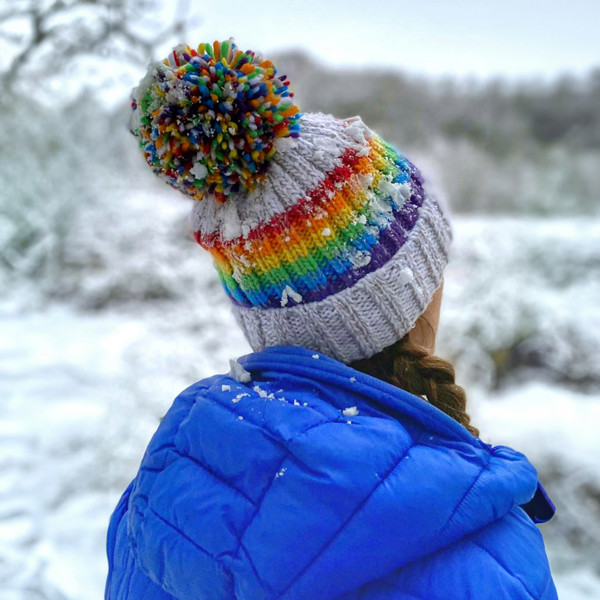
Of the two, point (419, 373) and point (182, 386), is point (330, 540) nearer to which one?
point (419, 373)

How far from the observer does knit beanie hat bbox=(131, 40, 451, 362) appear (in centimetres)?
71

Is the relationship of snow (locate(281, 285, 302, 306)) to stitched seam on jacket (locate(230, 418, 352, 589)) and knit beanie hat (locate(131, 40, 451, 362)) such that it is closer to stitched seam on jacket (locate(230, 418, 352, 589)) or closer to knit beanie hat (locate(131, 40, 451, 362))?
knit beanie hat (locate(131, 40, 451, 362))

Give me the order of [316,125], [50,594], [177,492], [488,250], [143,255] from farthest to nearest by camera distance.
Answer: [143,255] < [488,250] < [50,594] < [316,125] < [177,492]

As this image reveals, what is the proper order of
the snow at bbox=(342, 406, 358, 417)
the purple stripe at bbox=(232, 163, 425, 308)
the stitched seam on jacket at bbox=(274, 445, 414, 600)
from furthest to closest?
the purple stripe at bbox=(232, 163, 425, 308) < the snow at bbox=(342, 406, 358, 417) < the stitched seam on jacket at bbox=(274, 445, 414, 600)

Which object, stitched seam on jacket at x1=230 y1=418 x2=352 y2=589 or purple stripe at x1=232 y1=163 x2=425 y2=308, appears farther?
purple stripe at x1=232 y1=163 x2=425 y2=308

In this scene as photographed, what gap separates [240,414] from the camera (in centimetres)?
68

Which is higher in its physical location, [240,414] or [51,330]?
[240,414]

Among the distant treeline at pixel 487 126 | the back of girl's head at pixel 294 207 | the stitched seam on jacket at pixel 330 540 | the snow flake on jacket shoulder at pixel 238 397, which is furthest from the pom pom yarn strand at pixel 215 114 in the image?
the distant treeline at pixel 487 126

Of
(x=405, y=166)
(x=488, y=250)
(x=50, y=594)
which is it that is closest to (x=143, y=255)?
(x=488, y=250)

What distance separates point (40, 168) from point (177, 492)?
17.5ft

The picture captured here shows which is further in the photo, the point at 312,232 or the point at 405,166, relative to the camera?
the point at 405,166

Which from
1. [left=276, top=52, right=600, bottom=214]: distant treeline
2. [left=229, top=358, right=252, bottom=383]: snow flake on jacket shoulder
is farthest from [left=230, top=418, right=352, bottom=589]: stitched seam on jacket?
[left=276, top=52, right=600, bottom=214]: distant treeline

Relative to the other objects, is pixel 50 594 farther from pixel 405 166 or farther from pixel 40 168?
pixel 40 168

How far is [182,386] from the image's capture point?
3047 millimetres
